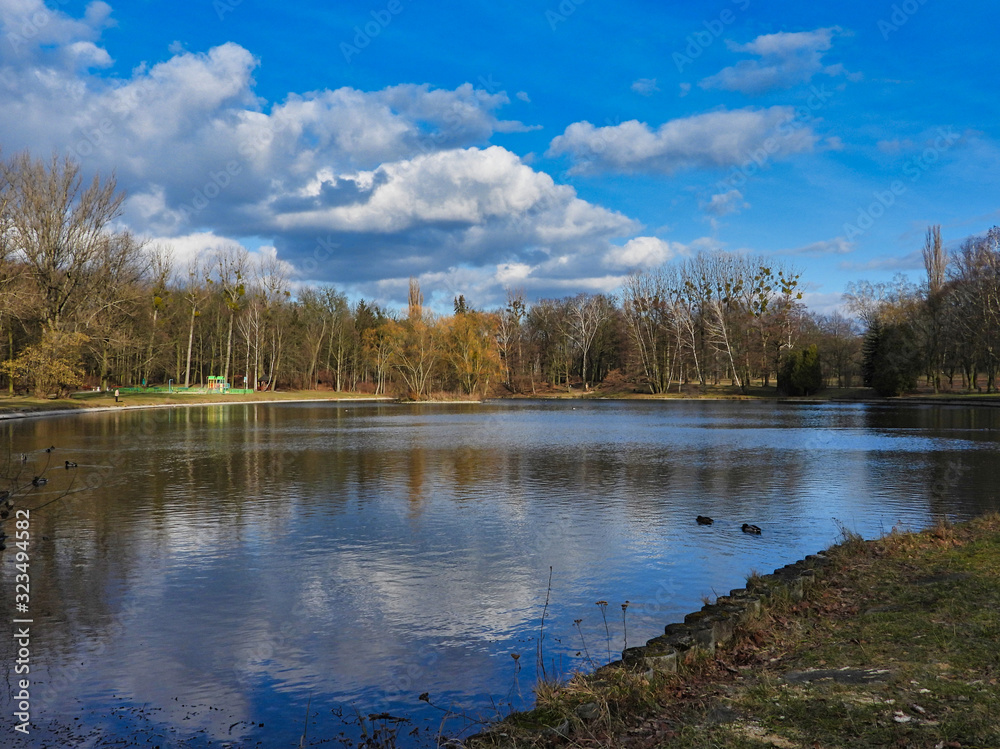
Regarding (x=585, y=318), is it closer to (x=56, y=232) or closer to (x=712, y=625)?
(x=56, y=232)

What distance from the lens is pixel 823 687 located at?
195 inches

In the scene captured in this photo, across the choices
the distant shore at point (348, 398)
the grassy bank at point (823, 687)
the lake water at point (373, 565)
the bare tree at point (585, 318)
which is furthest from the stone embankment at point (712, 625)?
the bare tree at point (585, 318)

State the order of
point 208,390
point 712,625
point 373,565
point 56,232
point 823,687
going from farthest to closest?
point 208,390 < point 56,232 < point 373,565 < point 712,625 < point 823,687

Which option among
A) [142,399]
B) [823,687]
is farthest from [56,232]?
[823,687]

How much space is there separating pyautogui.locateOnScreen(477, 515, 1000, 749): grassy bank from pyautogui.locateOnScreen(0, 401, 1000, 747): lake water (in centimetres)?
107

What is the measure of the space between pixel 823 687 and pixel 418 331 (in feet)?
215

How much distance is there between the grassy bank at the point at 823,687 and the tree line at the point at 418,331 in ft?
132

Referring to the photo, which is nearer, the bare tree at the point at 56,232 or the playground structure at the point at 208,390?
the bare tree at the point at 56,232

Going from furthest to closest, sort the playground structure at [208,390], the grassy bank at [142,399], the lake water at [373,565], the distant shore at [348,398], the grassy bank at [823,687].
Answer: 1. the playground structure at [208,390]
2. the distant shore at [348,398]
3. the grassy bank at [142,399]
4. the lake water at [373,565]
5. the grassy bank at [823,687]

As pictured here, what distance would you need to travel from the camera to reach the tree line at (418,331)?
45.6 m

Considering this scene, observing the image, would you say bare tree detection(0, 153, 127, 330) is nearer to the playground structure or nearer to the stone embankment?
the playground structure

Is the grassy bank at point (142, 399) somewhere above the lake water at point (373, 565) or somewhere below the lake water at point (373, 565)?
above

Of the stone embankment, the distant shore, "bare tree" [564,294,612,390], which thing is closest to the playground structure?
the distant shore

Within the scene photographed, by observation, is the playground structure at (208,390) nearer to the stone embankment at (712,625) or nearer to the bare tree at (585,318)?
the bare tree at (585,318)
